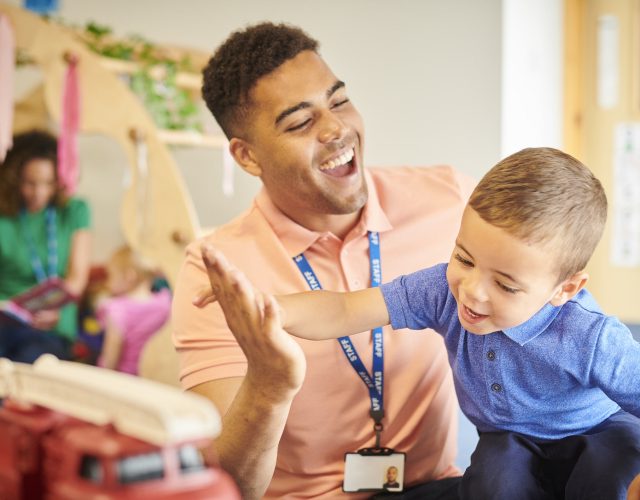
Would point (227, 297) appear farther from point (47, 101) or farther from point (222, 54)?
point (47, 101)

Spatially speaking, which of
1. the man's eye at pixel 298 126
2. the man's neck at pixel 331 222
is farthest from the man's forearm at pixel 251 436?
the man's eye at pixel 298 126

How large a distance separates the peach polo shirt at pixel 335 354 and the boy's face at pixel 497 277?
0.44 meters

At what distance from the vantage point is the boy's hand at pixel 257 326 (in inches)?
41.9

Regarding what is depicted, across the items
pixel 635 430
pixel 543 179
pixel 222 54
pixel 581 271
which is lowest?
pixel 635 430

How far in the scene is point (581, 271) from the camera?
1.27 meters

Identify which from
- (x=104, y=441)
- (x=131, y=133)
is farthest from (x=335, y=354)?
(x=131, y=133)

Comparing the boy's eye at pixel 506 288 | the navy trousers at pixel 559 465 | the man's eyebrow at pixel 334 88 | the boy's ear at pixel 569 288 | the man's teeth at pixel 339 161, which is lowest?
the navy trousers at pixel 559 465

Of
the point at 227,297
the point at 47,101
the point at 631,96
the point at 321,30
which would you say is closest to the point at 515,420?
the point at 227,297

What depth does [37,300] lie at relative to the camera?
144 inches

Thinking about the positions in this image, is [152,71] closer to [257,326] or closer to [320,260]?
[320,260]

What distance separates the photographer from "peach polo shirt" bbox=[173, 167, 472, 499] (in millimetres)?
1646

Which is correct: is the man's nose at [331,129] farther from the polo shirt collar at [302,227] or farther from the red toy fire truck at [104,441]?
the red toy fire truck at [104,441]

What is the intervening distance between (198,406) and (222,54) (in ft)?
4.03

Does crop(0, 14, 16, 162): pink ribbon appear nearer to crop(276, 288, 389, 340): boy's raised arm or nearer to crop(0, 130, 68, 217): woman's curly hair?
crop(0, 130, 68, 217): woman's curly hair
